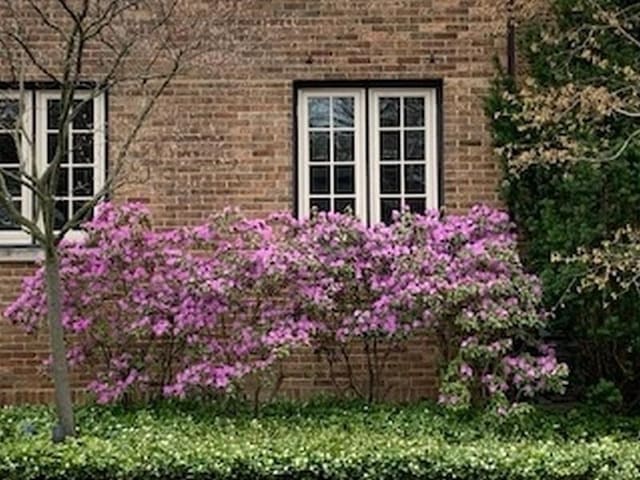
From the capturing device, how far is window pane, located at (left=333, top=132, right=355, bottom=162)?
11383 millimetres

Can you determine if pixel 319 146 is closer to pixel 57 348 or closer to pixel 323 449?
pixel 57 348

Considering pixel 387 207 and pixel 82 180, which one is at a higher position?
pixel 82 180

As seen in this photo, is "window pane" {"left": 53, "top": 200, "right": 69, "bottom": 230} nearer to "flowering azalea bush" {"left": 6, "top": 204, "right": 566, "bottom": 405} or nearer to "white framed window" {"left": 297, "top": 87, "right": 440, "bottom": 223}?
"flowering azalea bush" {"left": 6, "top": 204, "right": 566, "bottom": 405}

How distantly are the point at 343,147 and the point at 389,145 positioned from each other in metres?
0.54

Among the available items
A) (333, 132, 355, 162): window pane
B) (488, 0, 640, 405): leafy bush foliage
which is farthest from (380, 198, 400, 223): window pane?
(488, 0, 640, 405): leafy bush foliage

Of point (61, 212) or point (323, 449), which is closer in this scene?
point (323, 449)

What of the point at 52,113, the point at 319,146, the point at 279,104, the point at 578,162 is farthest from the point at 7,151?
the point at 578,162

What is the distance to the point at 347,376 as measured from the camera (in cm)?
1099

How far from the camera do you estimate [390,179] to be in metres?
11.4

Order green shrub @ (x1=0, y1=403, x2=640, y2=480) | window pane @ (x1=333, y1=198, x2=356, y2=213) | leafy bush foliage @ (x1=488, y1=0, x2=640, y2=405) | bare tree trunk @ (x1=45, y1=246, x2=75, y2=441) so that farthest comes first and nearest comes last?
1. window pane @ (x1=333, y1=198, x2=356, y2=213)
2. leafy bush foliage @ (x1=488, y1=0, x2=640, y2=405)
3. bare tree trunk @ (x1=45, y1=246, x2=75, y2=441)
4. green shrub @ (x1=0, y1=403, x2=640, y2=480)

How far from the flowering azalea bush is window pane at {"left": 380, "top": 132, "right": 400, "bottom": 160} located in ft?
4.14

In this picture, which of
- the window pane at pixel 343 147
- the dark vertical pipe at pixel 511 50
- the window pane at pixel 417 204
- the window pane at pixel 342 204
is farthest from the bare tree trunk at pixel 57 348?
the dark vertical pipe at pixel 511 50

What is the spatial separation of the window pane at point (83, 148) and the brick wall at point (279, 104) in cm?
35

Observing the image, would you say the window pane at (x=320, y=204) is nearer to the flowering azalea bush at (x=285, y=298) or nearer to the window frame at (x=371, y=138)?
the window frame at (x=371, y=138)
